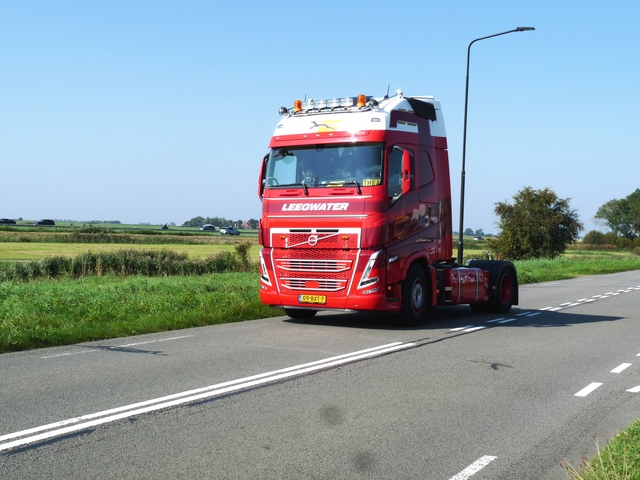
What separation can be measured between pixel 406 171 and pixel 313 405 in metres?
6.92

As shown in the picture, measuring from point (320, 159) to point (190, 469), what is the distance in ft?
30.4

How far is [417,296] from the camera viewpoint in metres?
14.4

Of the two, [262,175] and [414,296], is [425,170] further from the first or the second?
[262,175]

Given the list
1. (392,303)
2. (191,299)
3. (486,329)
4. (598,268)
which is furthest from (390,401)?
(598,268)

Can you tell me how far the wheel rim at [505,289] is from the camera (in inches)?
696

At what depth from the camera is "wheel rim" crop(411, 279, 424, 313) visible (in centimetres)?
1418


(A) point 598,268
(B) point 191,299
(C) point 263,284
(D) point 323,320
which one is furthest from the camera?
(A) point 598,268

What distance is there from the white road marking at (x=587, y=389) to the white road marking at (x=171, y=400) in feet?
9.37

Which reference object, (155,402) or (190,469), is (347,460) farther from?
(155,402)

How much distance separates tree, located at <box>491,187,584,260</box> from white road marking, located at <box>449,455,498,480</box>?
74.3 meters

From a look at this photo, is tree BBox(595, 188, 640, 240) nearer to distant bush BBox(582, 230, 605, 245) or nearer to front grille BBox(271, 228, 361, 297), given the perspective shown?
distant bush BBox(582, 230, 605, 245)

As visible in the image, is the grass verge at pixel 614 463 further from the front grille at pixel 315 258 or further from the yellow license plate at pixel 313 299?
the yellow license plate at pixel 313 299

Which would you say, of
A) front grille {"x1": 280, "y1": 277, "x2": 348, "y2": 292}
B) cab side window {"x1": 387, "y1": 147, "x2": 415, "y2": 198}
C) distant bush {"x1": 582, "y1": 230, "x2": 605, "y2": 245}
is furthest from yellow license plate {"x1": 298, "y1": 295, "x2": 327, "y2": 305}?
distant bush {"x1": 582, "y1": 230, "x2": 605, "y2": 245}

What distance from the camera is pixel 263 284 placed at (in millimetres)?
14500
